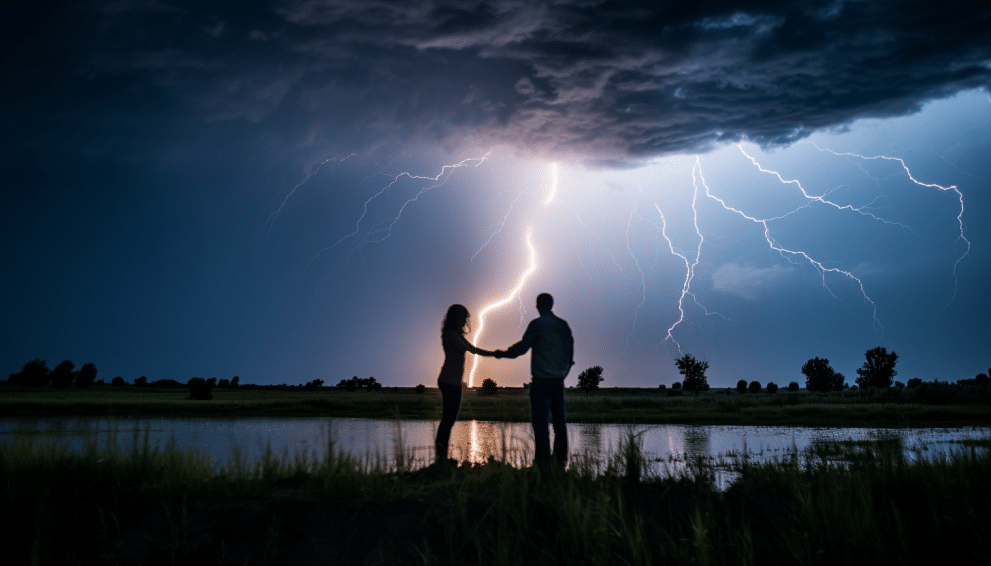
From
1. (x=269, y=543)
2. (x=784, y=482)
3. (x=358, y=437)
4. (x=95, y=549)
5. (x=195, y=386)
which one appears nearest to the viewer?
(x=269, y=543)

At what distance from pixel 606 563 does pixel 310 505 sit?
2.91 metres

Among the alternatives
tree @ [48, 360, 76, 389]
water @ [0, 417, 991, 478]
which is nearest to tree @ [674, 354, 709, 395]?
water @ [0, 417, 991, 478]

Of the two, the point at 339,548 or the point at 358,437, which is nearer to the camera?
the point at 339,548

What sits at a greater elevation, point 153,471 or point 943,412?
point 153,471

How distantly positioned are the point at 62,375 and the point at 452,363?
93.4 m

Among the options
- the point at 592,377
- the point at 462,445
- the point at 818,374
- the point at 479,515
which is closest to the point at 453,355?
the point at 479,515

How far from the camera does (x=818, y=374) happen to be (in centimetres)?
8150

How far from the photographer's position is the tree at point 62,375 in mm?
80250

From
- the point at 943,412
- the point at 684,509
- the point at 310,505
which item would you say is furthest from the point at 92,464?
the point at 943,412

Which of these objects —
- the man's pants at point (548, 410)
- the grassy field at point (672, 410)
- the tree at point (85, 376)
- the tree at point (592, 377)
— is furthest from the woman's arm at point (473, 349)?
the tree at point (85, 376)

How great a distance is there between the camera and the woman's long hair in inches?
347

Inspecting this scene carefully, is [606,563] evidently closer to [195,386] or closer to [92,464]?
[92,464]

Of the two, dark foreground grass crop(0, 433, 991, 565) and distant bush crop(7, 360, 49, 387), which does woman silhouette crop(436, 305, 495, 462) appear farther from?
distant bush crop(7, 360, 49, 387)

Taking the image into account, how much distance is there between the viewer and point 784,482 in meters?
6.84
